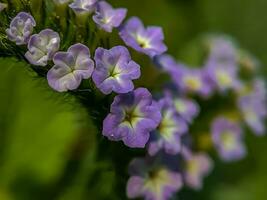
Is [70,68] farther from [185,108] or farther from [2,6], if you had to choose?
[185,108]

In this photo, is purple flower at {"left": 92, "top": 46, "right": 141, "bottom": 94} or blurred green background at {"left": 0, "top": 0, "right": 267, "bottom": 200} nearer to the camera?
purple flower at {"left": 92, "top": 46, "right": 141, "bottom": 94}

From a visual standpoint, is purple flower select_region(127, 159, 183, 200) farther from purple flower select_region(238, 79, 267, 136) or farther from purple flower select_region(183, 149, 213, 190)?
purple flower select_region(238, 79, 267, 136)

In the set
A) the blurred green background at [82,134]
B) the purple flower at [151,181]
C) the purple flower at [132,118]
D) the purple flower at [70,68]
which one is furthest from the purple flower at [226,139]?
the purple flower at [70,68]

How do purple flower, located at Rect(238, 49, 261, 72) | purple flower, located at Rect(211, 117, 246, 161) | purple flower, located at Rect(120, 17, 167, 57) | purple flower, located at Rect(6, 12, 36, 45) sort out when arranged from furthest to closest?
purple flower, located at Rect(238, 49, 261, 72)
purple flower, located at Rect(211, 117, 246, 161)
purple flower, located at Rect(120, 17, 167, 57)
purple flower, located at Rect(6, 12, 36, 45)

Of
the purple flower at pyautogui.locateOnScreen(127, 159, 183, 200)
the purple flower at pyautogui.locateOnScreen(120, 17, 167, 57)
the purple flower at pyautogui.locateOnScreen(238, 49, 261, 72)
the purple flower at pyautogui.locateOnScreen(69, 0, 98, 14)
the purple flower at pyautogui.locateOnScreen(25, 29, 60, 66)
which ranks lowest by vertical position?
the purple flower at pyautogui.locateOnScreen(238, 49, 261, 72)

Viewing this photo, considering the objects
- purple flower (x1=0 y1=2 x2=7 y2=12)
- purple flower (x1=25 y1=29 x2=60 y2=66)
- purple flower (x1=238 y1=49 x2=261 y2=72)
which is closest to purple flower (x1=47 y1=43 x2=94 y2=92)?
purple flower (x1=25 y1=29 x2=60 y2=66)

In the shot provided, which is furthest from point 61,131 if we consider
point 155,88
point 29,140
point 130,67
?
point 130,67

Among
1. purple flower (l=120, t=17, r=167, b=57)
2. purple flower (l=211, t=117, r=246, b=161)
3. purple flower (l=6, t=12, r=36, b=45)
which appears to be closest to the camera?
purple flower (l=6, t=12, r=36, b=45)

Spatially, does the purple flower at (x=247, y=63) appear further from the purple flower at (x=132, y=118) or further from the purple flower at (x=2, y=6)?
the purple flower at (x=2, y=6)
